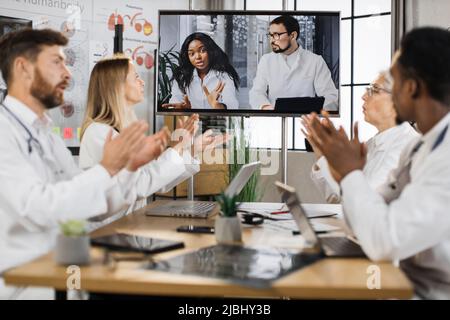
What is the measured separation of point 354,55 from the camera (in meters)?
5.12

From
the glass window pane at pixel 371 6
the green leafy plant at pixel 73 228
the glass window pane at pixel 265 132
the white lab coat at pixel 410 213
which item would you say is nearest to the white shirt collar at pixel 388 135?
the white lab coat at pixel 410 213

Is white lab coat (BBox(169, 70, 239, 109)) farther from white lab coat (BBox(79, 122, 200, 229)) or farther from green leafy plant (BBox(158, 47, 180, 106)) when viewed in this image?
white lab coat (BBox(79, 122, 200, 229))

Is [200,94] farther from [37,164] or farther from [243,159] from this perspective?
[37,164]

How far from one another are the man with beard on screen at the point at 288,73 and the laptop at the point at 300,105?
0.03m

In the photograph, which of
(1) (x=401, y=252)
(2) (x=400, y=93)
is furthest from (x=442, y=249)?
(2) (x=400, y=93)

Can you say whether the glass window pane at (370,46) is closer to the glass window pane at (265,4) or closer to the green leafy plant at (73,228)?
the glass window pane at (265,4)

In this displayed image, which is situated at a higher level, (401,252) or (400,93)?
(400,93)

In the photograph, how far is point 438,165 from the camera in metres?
1.28

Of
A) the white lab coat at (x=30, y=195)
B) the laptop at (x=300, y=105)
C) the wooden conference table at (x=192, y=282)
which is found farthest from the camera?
the laptop at (x=300, y=105)

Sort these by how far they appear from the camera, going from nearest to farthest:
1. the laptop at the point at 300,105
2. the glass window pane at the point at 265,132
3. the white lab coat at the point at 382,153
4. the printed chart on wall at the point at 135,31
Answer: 1. the white lab coat at the point at 382,153
2. the laptop at the point at 300,105
3. the printed chart on wall at the point at 135,31
4. the glass window pane at the point at 265,132

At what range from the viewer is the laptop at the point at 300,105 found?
388cm

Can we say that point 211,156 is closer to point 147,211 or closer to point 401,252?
point 147,211

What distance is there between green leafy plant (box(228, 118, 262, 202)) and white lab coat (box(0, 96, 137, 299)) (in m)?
2.65

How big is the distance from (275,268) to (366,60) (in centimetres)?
417
